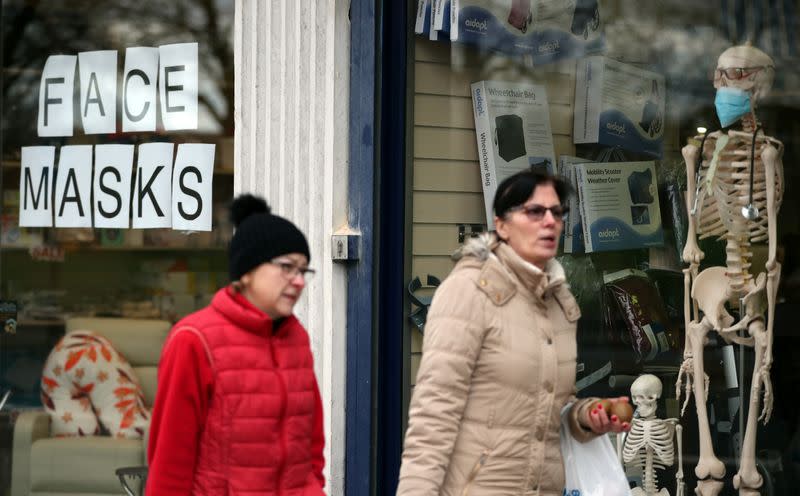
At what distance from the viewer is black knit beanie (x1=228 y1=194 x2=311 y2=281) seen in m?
4.01

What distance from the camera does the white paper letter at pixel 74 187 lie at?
6.96 meters

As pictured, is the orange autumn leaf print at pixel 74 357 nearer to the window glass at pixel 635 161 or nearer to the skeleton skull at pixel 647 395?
the window glass at pixel 635 161

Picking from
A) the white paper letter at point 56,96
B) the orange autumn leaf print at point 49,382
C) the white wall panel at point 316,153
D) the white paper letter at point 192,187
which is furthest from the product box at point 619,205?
the orange autumn leaf print at point 49,382

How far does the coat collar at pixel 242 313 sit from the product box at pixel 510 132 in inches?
99.5

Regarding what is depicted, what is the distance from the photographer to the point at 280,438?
4000 mm

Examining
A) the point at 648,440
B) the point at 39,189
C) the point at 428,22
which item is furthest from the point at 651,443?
the point at 39,189

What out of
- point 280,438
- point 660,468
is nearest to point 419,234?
point 660,468

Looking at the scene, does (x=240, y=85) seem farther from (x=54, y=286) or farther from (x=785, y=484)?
(x=785, y=484)

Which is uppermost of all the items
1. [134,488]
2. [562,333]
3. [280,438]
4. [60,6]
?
[60,6]

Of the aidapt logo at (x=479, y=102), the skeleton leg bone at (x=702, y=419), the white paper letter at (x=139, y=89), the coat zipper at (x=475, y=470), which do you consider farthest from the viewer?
the white paper letter at (x=139, y=89)

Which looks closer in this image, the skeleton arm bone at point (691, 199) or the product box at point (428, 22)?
the skeleton arm bone at point (691, 199)

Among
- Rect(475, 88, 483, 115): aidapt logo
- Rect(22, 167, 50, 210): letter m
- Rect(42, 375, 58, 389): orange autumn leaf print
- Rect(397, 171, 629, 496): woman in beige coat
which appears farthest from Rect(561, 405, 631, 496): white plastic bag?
Rect(22, 167, 50, 210): letter m

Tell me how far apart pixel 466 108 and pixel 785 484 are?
88.7 inches

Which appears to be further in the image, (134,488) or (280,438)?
(134,488)
